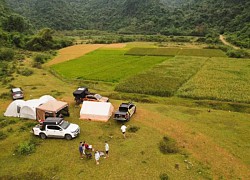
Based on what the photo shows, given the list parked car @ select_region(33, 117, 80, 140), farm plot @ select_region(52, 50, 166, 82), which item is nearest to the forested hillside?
farm plot @ select_region(52, 50, 166, 82)

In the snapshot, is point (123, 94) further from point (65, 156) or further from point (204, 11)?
point (204, 11)

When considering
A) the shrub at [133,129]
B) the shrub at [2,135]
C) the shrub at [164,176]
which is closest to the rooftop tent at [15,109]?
the shrub at [2,135]

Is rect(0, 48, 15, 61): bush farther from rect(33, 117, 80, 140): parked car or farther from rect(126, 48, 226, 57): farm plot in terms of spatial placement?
rect(33, 117, 80, 140): parked car

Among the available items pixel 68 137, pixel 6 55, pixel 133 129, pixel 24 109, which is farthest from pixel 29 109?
pixel 6 55

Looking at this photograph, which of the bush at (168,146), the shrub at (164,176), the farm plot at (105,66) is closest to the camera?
the shrub at (164,176)

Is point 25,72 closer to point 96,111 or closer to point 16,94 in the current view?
point 16,94

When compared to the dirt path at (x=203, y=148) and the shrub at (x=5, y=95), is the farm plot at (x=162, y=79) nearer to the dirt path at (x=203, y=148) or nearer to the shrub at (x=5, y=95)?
the dirt path at (x=203, y=148)

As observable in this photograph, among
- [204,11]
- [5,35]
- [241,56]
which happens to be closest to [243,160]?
[241,56]
